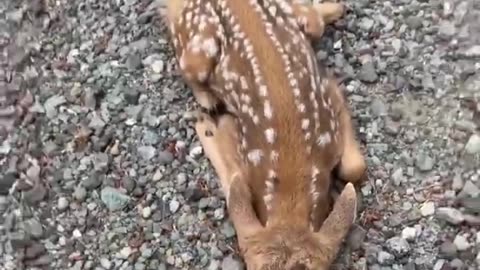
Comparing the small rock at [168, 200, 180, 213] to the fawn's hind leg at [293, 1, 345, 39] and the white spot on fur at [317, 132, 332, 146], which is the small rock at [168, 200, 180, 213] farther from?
the fawn's hind leg at [293, 1, 345, 39]

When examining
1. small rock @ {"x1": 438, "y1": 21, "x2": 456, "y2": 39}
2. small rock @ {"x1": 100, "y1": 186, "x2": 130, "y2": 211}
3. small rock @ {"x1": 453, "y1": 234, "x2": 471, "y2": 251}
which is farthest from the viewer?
small rock @ {"x1": 438, "y1": 21, "x2": 456, "y2": 39}

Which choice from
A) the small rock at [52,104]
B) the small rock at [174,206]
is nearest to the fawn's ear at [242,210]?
the small rock at [174,206]

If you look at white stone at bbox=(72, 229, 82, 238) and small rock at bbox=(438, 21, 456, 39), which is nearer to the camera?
white stone at bbox=(72, 229, 82, 238)

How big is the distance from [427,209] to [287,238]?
638 mm

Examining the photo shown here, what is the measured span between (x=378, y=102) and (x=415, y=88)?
0.16m

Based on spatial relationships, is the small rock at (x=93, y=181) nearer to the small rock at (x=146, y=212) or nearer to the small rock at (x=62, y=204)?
the small rock at (x=62, y=204)

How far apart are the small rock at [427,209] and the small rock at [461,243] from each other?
13 cm

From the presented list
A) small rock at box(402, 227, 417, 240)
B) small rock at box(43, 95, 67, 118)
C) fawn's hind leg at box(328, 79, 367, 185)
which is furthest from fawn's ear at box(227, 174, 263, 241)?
small rock at box(43, 95, 67, 118)

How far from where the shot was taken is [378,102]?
4.45 m

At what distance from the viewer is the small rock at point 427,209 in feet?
13.8

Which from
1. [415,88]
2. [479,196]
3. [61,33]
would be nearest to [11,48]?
[61,33]

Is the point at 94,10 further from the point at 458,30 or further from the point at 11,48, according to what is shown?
the point at 458,30

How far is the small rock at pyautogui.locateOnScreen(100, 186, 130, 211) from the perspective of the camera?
423cm

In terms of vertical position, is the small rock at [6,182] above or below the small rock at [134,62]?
below
